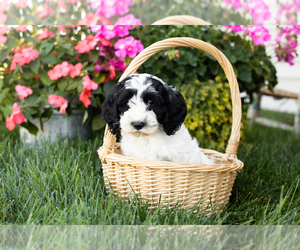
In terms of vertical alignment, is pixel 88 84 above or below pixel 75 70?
below

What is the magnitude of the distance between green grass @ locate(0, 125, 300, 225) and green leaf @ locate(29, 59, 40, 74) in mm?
816

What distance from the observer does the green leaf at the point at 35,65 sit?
10.0ft

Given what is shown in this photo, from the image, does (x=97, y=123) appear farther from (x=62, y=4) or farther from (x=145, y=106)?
(x=145, y=106)

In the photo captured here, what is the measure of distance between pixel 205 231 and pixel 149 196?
0.58m

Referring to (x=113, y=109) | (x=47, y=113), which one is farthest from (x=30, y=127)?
(x=113, y=109)

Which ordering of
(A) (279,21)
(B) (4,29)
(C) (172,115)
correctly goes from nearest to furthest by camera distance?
(C) (172,115) → (A) (279,21) → (B) (4,29)

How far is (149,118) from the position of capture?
188cm

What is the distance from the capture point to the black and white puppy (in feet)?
6.23

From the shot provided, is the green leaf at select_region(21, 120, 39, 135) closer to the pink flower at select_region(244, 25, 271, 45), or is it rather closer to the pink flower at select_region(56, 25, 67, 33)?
the pink flower at select_region(56, 25, 67, 33)

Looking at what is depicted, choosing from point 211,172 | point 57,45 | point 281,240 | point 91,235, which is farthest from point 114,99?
point 57,45

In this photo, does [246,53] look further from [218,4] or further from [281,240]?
[281,240]

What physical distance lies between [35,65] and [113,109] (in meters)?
1.49

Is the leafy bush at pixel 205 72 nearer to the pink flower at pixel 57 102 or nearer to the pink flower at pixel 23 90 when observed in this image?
the pink flower at pixel 57 102

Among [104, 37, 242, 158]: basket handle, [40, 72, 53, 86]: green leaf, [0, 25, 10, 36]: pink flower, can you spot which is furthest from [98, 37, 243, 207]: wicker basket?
[0, 25, 10, 36]: pink flower
